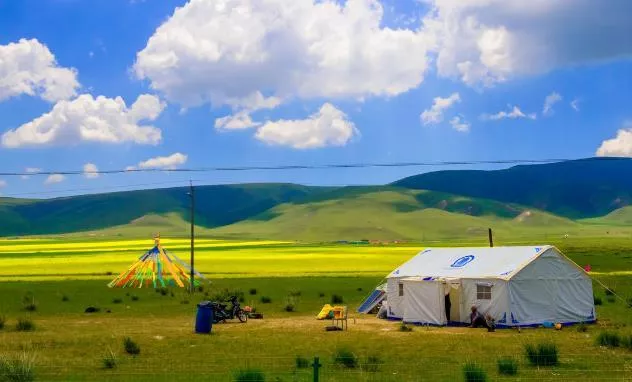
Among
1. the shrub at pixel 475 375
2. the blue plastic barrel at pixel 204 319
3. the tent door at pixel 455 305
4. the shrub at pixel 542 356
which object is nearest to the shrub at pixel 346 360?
the shrub at pixel 475 375

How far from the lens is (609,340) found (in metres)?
23.0

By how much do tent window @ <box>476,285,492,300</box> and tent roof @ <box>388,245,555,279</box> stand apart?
475mm

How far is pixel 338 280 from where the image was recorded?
2361 inches

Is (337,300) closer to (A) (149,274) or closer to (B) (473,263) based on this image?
(B) (473,263)

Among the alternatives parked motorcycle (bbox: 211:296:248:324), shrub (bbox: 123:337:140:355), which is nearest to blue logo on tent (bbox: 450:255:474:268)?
parked motorcycle (bbox: 211:296:248:324)

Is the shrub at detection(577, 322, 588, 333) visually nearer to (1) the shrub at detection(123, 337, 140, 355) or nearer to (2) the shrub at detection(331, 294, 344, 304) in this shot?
(2) the shrub at detection(331, 294, 344, 304)

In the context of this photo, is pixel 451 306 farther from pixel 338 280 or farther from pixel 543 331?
pixel 338 280

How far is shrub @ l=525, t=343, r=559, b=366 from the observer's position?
1920 centimetres

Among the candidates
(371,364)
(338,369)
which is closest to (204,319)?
(338,369)

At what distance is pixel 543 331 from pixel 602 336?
531 centimetres

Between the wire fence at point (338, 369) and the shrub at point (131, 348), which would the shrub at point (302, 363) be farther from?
the shrub at point (131, 348)

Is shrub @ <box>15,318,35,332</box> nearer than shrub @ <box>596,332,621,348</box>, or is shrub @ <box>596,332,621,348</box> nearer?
shrub @ <box>596,332,621,348</box>

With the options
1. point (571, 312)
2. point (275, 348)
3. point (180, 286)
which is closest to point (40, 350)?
point (275, 348)

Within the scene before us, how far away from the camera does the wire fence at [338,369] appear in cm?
1701
